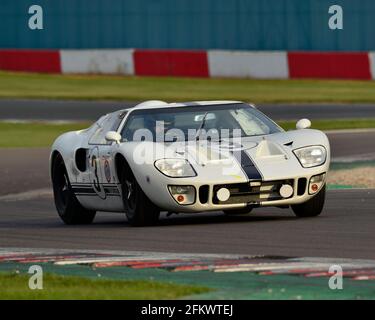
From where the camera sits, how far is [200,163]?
42.2 ft

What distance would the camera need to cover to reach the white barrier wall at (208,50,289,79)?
3753 centimetres

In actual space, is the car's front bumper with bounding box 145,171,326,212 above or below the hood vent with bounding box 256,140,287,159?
below

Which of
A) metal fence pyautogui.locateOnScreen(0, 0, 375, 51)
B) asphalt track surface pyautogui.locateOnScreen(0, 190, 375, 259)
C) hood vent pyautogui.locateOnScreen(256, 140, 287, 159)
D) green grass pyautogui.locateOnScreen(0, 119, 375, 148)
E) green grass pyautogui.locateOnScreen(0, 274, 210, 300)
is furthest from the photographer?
metal fence pyautogui.locateOnScreen(0, 0, 375, 51)

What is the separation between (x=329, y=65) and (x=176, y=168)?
77.9 feet

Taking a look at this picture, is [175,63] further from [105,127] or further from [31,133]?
[105,127]

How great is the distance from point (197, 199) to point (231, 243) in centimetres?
145

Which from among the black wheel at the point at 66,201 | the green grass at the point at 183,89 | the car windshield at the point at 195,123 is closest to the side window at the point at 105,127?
the car windshield at the point at 195,123

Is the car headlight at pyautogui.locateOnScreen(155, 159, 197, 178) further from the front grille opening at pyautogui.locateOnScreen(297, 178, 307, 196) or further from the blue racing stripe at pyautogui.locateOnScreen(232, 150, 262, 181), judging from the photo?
the front grille opening at pyautogui.locateOnScreen(297, 178, 307, 196)

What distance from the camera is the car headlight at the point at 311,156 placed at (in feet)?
43.1

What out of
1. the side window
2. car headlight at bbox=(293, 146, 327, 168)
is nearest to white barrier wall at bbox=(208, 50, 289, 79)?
the side window

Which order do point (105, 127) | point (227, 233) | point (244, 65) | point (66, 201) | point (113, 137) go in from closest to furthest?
point (227, 233) → point (113, 137) → point (105, 127) → point (66, 201) → point (244, 65)

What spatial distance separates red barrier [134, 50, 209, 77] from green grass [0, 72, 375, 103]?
1.26 feet

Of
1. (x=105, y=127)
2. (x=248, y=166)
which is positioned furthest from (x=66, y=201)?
(x=248, y=166)

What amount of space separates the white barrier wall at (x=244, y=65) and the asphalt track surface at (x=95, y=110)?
5188 mm
